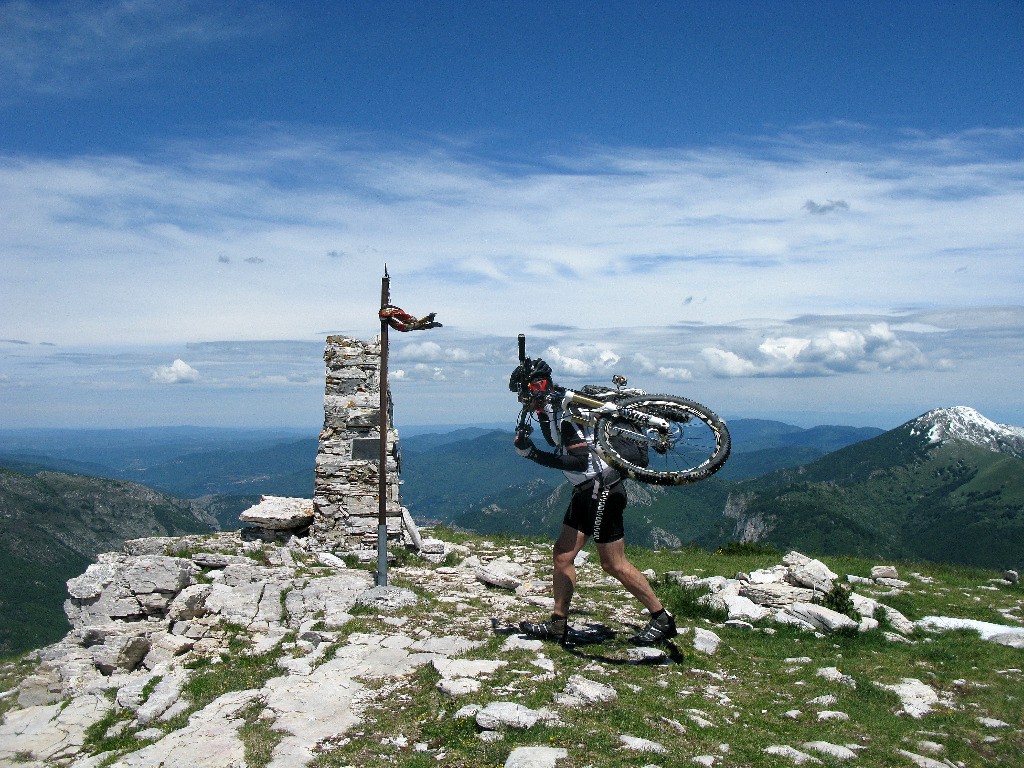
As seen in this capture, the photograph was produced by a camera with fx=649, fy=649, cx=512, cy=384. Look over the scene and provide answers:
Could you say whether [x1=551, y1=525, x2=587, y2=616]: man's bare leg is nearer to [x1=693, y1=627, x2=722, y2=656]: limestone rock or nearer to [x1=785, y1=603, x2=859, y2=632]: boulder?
[x1=693, y1=627, x2=722, y2=656]: limestone rock

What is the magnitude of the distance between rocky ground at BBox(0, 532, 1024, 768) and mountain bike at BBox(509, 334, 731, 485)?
279cm

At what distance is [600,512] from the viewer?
9234mm

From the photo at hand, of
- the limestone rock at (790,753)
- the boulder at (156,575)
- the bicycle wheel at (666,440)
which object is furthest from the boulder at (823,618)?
the boulder at (156,575)

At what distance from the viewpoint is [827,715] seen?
760cm

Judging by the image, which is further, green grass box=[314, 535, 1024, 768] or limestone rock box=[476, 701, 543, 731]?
limestone rock box=[476, 701, 543, 731]

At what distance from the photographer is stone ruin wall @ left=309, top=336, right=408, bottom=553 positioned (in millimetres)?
18047

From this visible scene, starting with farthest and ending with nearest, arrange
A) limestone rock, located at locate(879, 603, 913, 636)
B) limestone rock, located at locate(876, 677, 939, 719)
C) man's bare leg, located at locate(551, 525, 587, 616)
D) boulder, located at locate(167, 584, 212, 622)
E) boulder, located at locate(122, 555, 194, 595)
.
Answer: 1. boulder, located at locate(122, 555, 194, 595)
2. boulder, located at locate(167, 584, 212, 622)
3. limestone rock, located at locate(879, 603, 913, 636)
4. man's bare leg, located at locate(551, 525, 587, 616)
5. limestone rock, located at locate(876, 677, 939, 719)

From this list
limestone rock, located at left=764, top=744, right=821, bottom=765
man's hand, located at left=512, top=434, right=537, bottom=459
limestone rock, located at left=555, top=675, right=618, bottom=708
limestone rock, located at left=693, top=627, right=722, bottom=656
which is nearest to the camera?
limestone rock, located at left=764, top=744, right=821, bottom=765

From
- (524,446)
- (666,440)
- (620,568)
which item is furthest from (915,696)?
(524,446)

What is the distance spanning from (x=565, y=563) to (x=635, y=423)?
2.38m

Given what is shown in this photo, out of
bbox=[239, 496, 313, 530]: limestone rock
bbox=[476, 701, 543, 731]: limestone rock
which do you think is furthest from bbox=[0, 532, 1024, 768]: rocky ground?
bbox=[239, 496, 313, 530]: limestone rock

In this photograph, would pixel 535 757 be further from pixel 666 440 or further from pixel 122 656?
pixel 122 656

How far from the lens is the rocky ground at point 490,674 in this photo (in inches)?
266

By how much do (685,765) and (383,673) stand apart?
4.23 meters
